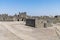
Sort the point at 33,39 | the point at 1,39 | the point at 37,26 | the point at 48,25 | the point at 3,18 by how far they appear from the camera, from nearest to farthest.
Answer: the point at 1,39, the point at 33,39, the point at 37,26, the point at 48,25, the point at 3,18

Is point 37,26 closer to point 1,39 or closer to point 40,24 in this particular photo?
point 40,24

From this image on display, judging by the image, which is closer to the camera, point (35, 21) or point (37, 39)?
point (37, 39)

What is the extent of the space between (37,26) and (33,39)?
13.2 metres

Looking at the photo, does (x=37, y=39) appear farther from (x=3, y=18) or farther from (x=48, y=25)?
(x=3, y=18)

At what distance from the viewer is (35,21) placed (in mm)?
28391

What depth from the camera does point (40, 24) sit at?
28516 millimetres

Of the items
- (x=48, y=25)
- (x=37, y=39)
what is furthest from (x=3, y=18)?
(x=37, y=39)

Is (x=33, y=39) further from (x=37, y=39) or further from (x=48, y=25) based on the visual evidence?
(x=48, y=25)

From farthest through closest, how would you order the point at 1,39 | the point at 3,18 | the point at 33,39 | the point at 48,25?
the point at 3,18, the point at 48,25, the point at 33,39, the point at 1,39

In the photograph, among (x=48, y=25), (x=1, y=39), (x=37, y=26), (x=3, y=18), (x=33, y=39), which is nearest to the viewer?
(x=1, y=39)

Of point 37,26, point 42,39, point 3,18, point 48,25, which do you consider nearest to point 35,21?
point 37,26

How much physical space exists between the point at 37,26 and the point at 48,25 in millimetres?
3976

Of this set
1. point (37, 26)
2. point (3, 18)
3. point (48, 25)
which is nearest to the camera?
point (37, 26)

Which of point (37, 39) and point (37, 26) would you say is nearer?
point (37, 39)
